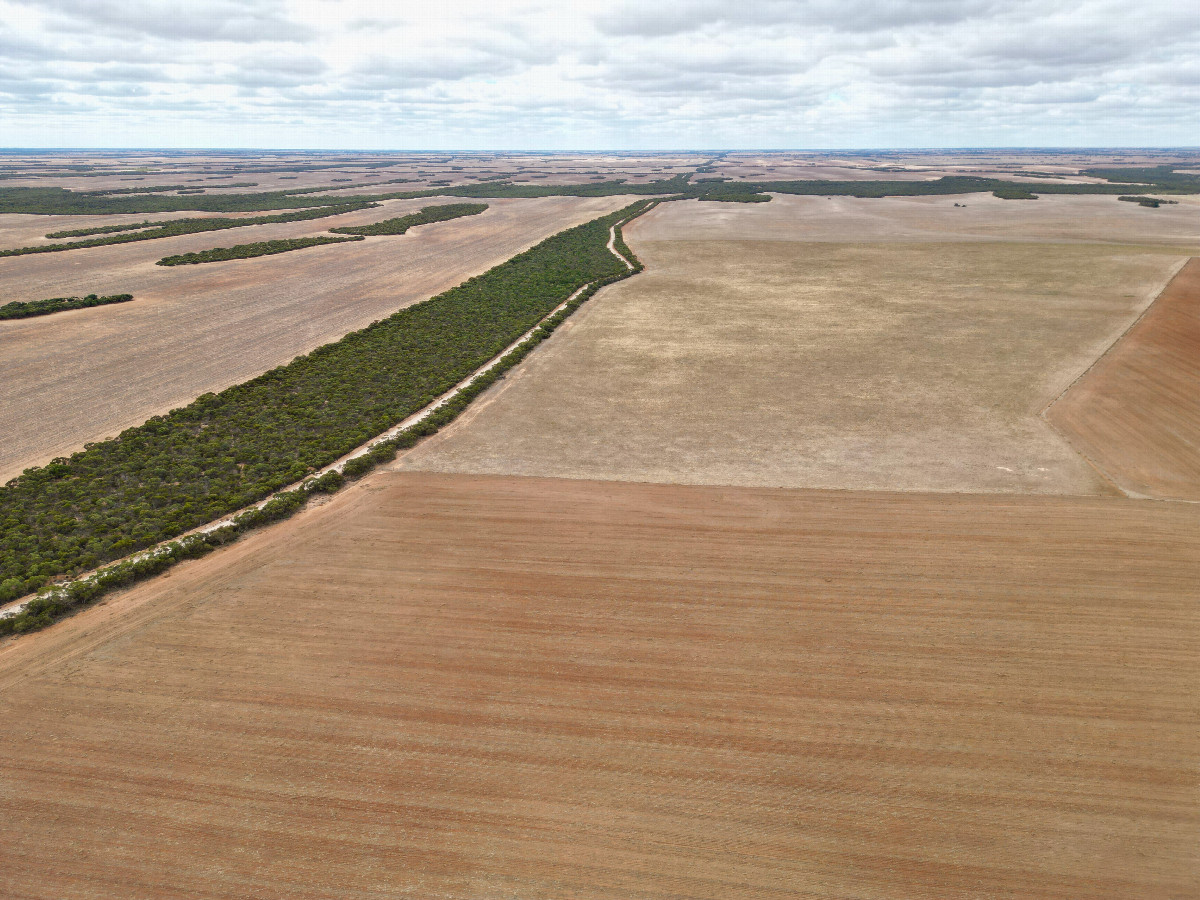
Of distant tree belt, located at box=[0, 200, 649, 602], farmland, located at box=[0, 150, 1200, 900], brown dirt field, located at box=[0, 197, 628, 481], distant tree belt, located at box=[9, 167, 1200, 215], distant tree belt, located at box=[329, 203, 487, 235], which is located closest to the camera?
farmland, located at box=[0, 150, 1200, 900]

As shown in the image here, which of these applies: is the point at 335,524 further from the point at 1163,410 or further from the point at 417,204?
the point at 417,204

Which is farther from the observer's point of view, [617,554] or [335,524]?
[335,524]

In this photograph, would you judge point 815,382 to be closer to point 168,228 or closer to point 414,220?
point 414,220

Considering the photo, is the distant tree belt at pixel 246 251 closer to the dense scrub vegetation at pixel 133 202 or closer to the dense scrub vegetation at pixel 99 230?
the dense scrub vegetation at pixel 99 230

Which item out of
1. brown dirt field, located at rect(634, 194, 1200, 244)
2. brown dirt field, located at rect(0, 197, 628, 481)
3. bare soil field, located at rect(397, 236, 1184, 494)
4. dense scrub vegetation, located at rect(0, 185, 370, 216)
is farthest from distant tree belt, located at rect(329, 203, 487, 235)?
bare soil field, located at rect(397, 236, 1184, 494)

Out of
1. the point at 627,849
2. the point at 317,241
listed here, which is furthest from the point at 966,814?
the point at 317,241

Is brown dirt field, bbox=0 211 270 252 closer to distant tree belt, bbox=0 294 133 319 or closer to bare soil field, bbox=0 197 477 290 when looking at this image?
bare soil field, bbox=0 197 477 290

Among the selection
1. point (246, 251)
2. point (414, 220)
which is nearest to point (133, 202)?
point (414, 220)

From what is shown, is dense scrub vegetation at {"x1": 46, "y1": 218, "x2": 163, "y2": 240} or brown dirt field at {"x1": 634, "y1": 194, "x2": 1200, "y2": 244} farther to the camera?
dense scrub vegetation at {"x1": 46, "y1": 218, "x2": 163, "y2": 240}
